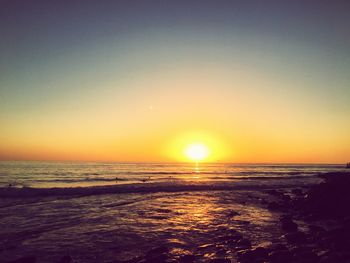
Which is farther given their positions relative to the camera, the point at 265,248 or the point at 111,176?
the point at 111,176

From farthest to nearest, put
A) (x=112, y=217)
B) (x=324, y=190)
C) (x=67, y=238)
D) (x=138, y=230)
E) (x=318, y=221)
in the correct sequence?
(x=324, y=190) → (x=112, y=217) → (x=318, y=221) → (x=138, y=230) → (x=67, y=238)

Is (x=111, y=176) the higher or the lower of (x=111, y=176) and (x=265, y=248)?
the lower

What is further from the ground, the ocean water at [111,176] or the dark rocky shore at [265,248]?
the dark rocky shore at [265,248]

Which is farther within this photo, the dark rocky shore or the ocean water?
the ocean water

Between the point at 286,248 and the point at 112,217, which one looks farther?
the point at 112,217

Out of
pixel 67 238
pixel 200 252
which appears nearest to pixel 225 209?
pixel 200 252

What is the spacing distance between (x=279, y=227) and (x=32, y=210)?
17.6m

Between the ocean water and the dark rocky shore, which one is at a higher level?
the dark rocky shore

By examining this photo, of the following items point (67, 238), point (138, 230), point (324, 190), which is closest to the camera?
point (67, 238)

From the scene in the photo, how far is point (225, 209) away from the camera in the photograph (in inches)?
794

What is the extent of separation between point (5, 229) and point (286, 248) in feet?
46.4

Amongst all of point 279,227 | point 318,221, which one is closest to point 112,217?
point 279,227

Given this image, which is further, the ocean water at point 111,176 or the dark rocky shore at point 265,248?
the ocean water at point 111,176

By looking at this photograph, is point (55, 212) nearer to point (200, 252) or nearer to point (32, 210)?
point (32, 210)
